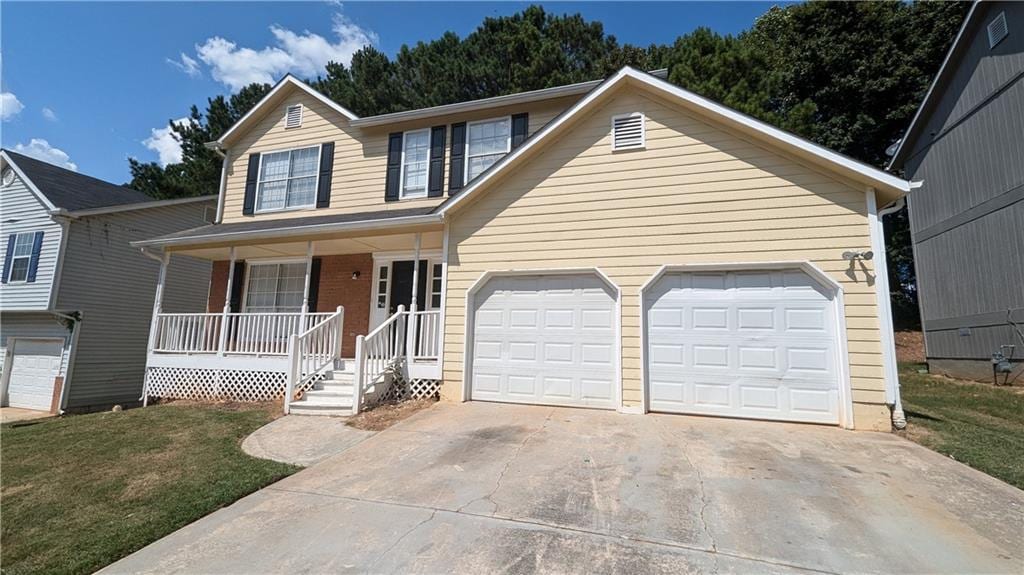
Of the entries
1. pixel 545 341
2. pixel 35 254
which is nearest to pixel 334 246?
pixel 545 341

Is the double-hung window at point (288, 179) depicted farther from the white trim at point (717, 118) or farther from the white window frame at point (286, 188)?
the white trim at point (717, 118)

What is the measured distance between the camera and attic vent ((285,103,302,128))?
1252 centimetres

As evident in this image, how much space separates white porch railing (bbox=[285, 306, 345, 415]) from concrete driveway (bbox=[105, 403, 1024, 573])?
3.13 m

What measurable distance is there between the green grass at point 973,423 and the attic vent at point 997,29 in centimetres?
897

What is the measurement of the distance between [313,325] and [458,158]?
5371mm

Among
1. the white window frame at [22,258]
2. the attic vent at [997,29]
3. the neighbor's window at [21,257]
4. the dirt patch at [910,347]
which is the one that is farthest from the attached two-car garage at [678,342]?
the dirt patch at [910,347]

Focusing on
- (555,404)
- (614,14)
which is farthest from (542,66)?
(555,404)

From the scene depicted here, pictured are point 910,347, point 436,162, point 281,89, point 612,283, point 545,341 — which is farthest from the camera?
point 910,347

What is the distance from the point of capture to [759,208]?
22.9 feet

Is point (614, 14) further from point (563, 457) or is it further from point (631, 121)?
point (563, 457)

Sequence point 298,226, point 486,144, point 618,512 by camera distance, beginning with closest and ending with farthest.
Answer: point 618,512, point 298,226, point 486,144

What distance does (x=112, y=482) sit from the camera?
4.78 meters

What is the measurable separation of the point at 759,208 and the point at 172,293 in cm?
1907

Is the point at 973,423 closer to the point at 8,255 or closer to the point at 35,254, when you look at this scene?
the point at 35,254
